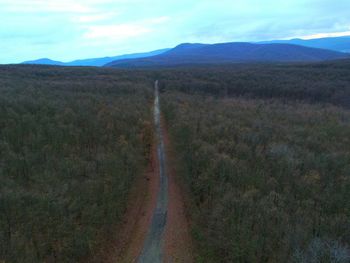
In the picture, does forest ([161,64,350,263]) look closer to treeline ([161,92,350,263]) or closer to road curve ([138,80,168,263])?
treeline ([161,92,350,263])

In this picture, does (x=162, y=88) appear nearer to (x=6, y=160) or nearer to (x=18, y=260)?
Answer: (x=6, y=160)

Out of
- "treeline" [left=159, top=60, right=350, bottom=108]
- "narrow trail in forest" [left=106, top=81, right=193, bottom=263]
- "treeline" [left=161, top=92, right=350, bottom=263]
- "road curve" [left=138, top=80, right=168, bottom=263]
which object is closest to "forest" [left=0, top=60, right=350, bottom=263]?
"treeline" [left=161, top=92, right=350, bottom=263]

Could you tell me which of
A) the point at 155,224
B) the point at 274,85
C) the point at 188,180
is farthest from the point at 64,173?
the point at 274,85

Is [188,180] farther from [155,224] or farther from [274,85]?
[274,85]

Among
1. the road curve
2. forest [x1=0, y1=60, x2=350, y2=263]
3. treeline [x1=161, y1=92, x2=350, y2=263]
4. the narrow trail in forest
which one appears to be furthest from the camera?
the narrow trail in forest

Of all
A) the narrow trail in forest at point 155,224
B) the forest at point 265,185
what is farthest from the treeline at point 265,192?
the narrow trail in forest at point 155,224

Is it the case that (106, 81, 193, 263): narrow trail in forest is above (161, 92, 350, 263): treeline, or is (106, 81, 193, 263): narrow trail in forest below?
below

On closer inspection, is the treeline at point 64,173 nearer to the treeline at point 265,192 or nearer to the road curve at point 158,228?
the road curve at point 158,228
